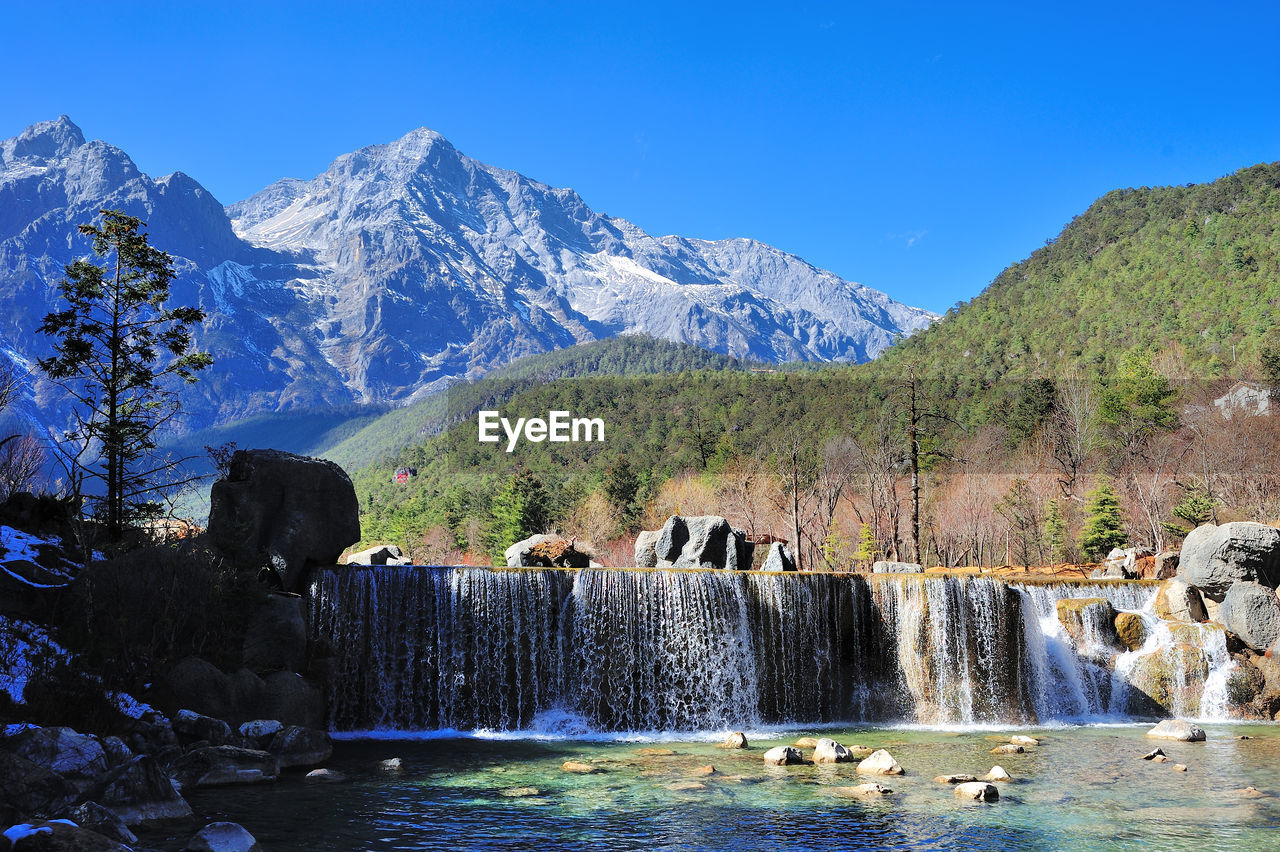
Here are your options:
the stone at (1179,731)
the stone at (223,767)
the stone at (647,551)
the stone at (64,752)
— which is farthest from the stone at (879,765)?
the stone at (647,551)

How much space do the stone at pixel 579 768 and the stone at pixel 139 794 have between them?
609cm

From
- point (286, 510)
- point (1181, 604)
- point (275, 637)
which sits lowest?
point (1181, 604)

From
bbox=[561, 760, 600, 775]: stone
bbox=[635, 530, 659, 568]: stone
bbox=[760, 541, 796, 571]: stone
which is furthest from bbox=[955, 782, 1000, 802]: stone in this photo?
bbox=[635, 530, 659, 568]: stone

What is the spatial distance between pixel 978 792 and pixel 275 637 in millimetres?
12949

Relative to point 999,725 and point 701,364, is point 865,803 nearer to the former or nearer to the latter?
point 999,725

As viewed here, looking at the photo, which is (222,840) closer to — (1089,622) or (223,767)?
(223,767)

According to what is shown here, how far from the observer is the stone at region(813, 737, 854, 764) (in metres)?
17.2

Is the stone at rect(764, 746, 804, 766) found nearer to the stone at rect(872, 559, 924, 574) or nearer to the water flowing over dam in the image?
the water flowing over dam

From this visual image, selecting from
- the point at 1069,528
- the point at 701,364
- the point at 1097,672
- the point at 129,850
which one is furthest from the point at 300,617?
the point at 701,364

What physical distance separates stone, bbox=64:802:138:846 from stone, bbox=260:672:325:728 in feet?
22.5

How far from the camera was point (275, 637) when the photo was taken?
61.7 ft

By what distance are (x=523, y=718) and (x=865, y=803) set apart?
380 inches

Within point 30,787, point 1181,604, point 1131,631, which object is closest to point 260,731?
point 30,787

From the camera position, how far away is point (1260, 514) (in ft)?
121
